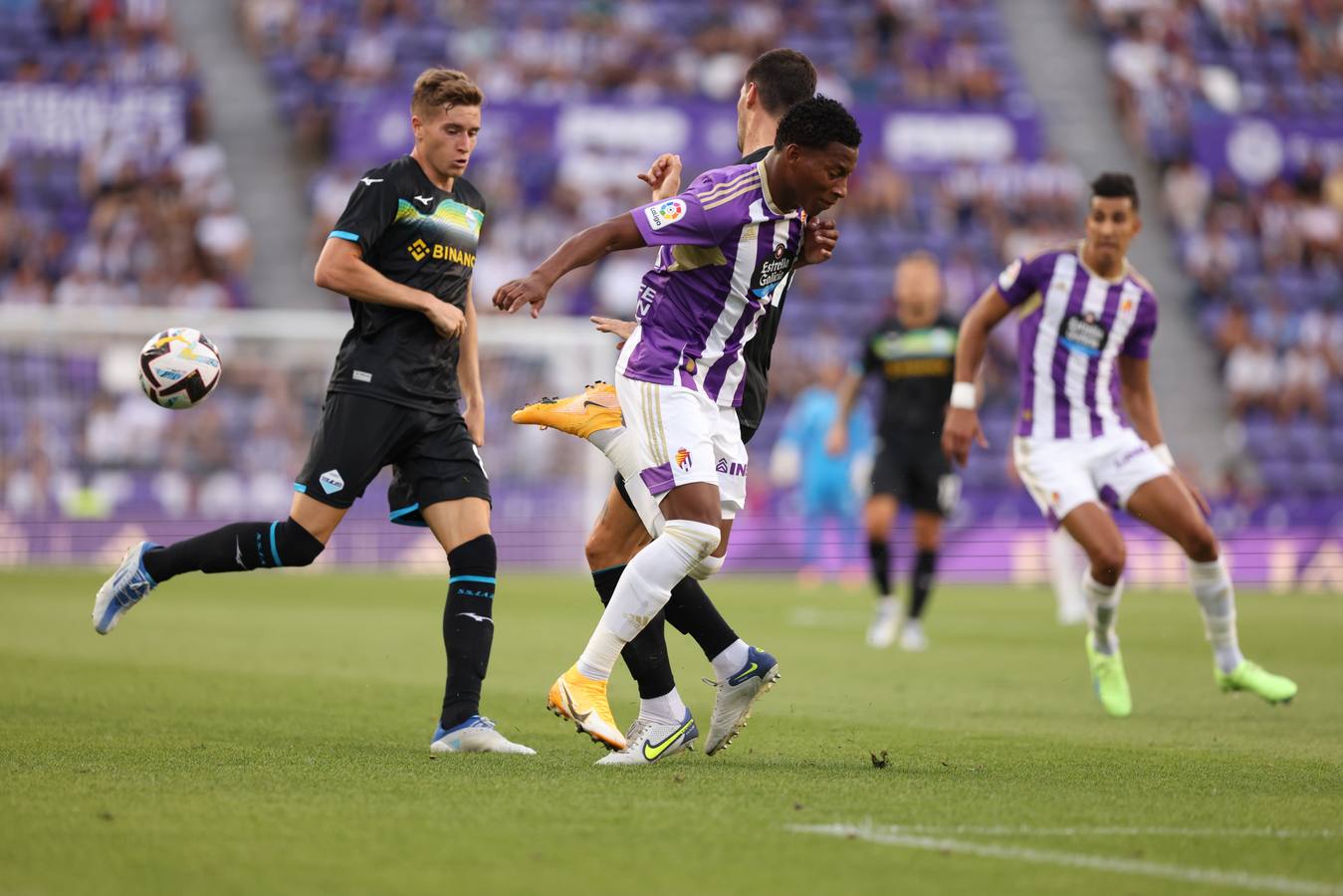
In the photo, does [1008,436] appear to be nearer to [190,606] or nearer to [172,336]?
[190,606]

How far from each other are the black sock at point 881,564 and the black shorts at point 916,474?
46 centimetres

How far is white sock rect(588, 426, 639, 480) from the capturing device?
247 inches

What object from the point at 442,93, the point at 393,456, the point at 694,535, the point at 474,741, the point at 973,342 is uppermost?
the point at 442,93

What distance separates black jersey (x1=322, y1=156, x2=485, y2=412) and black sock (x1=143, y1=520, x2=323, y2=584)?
0.58 m

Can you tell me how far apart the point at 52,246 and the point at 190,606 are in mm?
9899


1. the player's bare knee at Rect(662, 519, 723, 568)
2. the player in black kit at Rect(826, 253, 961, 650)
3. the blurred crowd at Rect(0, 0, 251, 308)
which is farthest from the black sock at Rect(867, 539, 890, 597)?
the blurred crowd at Rect(0, 0, 251, 308)

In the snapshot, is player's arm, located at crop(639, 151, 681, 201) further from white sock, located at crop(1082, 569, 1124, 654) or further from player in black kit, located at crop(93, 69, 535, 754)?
white sock, located at crop(1082, 569, 1124, 654)

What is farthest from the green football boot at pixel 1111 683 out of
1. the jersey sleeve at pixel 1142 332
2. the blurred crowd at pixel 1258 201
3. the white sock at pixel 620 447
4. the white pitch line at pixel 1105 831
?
the blurred crowd at pixel 1258 201

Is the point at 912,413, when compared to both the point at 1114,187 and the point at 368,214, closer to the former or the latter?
the point at 1114,187

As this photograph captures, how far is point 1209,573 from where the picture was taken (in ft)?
28.4

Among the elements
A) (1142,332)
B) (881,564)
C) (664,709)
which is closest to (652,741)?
(664,709)

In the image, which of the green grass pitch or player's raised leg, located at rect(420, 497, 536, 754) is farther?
player's raised leg, located at rect(420, 497, 536, 754)

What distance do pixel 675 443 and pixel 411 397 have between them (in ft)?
3.79

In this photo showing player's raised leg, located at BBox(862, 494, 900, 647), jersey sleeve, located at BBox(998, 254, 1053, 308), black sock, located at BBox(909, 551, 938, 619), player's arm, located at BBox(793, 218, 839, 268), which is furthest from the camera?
player's raised leg, located at BBox(862, 494, 900, 647)
